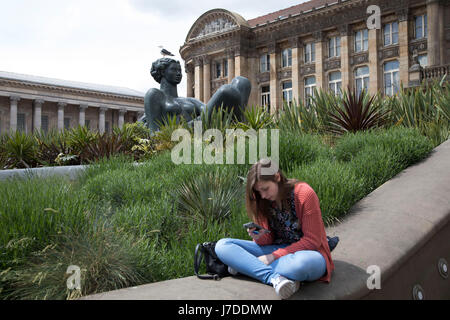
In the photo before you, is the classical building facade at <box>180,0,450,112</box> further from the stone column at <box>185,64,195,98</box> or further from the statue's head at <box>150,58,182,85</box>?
the statue's head at <box>150,58,182,85</box>

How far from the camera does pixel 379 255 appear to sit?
9.36 feet

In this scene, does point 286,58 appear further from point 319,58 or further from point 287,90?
point 319,58

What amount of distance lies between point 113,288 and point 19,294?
0.60 meters

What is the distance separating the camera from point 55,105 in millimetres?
50531

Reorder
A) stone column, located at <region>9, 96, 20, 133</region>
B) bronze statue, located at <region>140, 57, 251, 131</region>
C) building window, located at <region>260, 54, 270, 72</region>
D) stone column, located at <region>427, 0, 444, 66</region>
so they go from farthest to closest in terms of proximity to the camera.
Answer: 1. stone column, located at <region>9, 96, 20, 133</region>
2. building window, located at <region>260, 54, 270, 72</region>
3. stone column, located at <region>427, 0, 444, 66</region>
4. bronze statue, located at <region>140, 57, 251, 131</region>

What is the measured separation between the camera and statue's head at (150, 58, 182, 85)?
928 cm

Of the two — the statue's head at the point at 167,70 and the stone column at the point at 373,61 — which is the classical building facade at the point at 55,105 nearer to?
the stone column at the point at 373,61

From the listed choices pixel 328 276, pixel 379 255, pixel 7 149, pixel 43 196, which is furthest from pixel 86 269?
pixel 7 149

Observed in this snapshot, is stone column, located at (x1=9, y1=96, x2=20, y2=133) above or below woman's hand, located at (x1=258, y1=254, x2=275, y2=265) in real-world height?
above

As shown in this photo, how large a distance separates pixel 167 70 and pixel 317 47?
26861 millimetres

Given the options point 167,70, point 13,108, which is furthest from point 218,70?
point 167,70

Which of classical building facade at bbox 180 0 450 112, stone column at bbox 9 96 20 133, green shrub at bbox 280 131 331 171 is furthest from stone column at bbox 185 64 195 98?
green shrub at bbox 280 131 331 171

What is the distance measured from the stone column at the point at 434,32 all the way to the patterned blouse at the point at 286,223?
91.8 feet

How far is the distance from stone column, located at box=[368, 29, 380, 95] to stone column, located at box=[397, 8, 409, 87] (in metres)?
1.74
